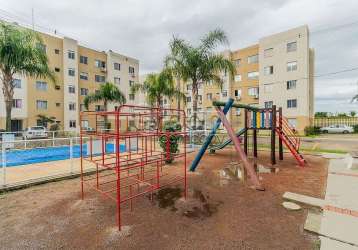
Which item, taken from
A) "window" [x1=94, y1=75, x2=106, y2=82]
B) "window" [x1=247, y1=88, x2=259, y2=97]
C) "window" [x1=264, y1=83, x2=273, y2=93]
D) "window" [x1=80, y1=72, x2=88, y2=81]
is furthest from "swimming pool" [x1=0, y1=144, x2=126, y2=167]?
"window" [x1=247, y1=88, x2=259, y2=97]

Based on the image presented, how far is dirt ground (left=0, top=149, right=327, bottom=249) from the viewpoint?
10.3ft

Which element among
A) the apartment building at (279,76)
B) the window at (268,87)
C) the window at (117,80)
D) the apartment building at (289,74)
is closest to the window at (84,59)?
the window at (117,80)

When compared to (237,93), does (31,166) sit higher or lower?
lower

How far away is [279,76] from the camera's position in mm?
28641

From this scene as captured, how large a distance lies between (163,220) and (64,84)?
32696 millimetres

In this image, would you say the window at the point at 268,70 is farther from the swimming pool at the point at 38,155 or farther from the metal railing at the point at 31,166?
the metal railing at the point at 31,166

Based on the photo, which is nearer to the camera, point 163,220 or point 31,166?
point 163,220

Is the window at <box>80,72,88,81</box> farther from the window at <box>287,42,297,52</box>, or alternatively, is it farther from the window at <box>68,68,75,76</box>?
the window at <box>287,42,297,52</box>

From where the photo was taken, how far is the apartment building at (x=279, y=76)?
87.5 ft

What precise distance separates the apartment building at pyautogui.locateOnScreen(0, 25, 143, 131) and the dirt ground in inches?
835

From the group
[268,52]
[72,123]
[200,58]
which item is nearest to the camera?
[200,58]

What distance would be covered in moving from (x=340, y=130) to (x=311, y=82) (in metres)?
9.26

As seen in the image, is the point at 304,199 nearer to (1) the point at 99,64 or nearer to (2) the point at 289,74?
(2) the point at 289,74

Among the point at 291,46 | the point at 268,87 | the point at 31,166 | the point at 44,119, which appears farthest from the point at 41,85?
the point at 291,46
